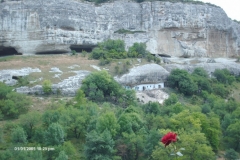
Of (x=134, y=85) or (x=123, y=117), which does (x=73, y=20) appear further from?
(x=123, y=117)

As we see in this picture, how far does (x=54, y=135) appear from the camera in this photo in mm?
22312

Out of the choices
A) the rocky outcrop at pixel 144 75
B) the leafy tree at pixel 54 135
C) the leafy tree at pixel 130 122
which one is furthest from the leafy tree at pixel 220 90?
the leafy tree at pixel 54 135

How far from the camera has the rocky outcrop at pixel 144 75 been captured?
38438 mm

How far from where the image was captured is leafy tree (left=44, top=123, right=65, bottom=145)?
876 inches

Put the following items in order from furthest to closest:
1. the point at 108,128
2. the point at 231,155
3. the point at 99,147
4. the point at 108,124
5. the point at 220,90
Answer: the point at 220,90 → the point at 108,124 → the point at 108,128 → the point at 231,155 → the point at 99,147

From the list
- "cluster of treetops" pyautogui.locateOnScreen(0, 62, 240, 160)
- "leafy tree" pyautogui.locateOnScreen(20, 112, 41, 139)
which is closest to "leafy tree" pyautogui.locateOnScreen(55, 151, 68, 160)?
"cluster of treetops" pyautogui.locateOnScreen(0, 62, 240, 160)

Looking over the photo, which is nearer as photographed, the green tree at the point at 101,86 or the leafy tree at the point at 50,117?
the leafy tree at the point at 50,117

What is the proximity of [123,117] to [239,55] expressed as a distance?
36.4 m

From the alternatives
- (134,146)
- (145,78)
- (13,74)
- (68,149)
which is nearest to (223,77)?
(145,78)

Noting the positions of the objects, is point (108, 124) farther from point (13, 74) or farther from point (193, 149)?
point (13, 74)

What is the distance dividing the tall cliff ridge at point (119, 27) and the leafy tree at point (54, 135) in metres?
22.1

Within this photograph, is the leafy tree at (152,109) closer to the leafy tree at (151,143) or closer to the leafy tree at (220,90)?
the leafy tree at (151,143)

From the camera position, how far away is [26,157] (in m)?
18.8

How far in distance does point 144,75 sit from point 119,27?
12.7 meters
